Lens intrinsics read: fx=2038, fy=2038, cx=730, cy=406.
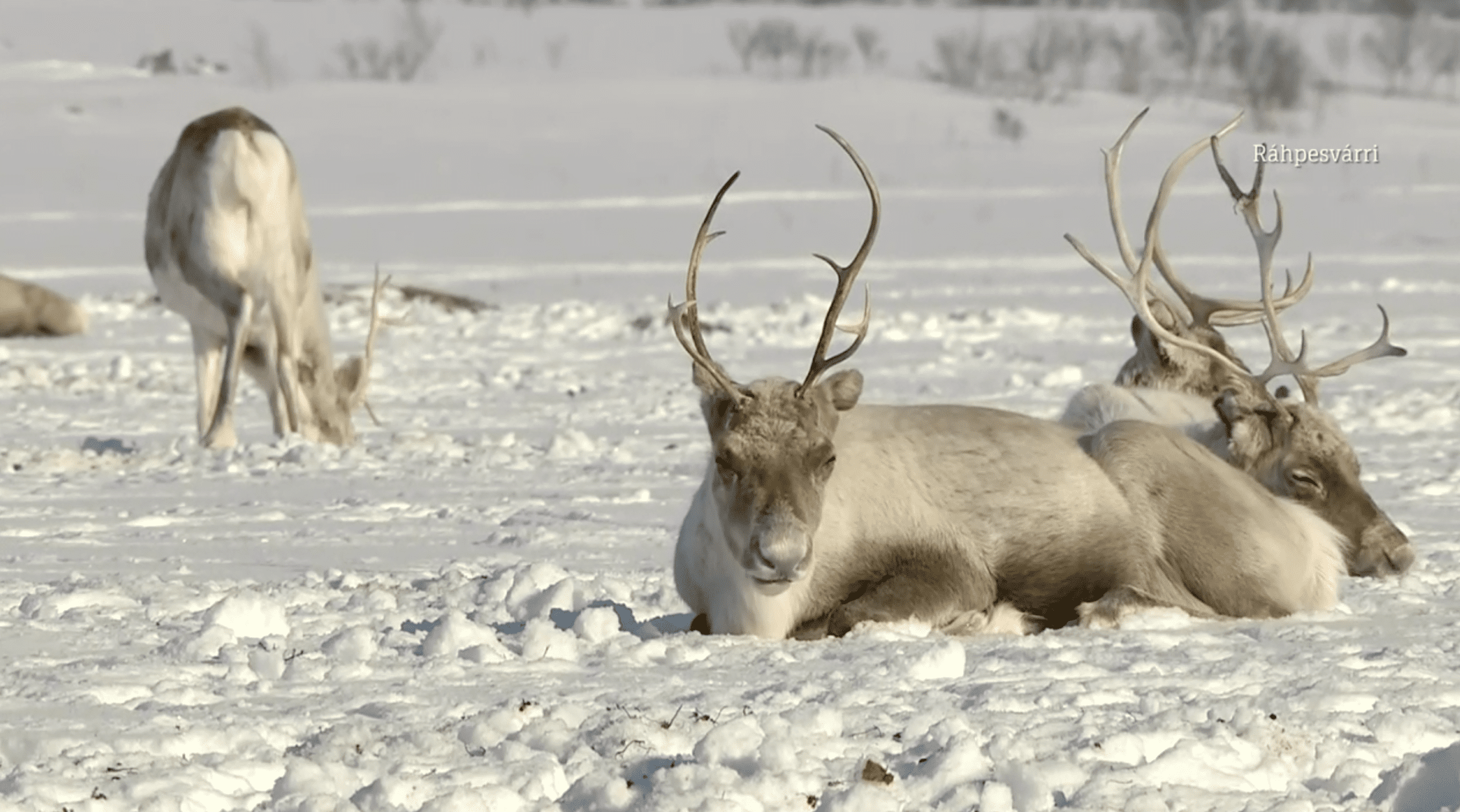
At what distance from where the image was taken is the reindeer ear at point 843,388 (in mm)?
6496

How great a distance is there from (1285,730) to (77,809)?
2.87 meters

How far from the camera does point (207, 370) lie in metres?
13.4

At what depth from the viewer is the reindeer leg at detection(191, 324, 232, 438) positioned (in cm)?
1320

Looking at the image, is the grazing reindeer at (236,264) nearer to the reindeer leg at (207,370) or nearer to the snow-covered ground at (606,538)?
the reindeer leg at (207,370)

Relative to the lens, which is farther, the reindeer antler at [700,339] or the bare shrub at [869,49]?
the bare shrub at [869,49]

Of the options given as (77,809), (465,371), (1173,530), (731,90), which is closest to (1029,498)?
(1173,530)

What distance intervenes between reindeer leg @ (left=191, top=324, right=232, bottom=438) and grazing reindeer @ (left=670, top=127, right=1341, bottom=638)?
7.09 metres

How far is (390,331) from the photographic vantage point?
67.3 ft

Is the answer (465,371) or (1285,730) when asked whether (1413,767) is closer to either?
(1285,730)

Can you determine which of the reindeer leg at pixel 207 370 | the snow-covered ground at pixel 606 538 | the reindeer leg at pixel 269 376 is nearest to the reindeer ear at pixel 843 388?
the snow-covered ground at pixel 606 538

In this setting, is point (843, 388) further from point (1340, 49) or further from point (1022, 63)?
point (1340, 49)

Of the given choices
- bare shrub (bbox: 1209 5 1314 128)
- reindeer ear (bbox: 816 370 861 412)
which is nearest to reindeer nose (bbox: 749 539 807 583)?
reindeer ear (bbox: 816 370 861 412)

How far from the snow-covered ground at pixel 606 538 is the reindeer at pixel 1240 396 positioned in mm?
385

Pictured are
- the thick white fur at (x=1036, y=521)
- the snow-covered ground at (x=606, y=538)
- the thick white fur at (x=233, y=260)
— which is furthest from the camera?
the thick white fur at (x=233, y=260)
